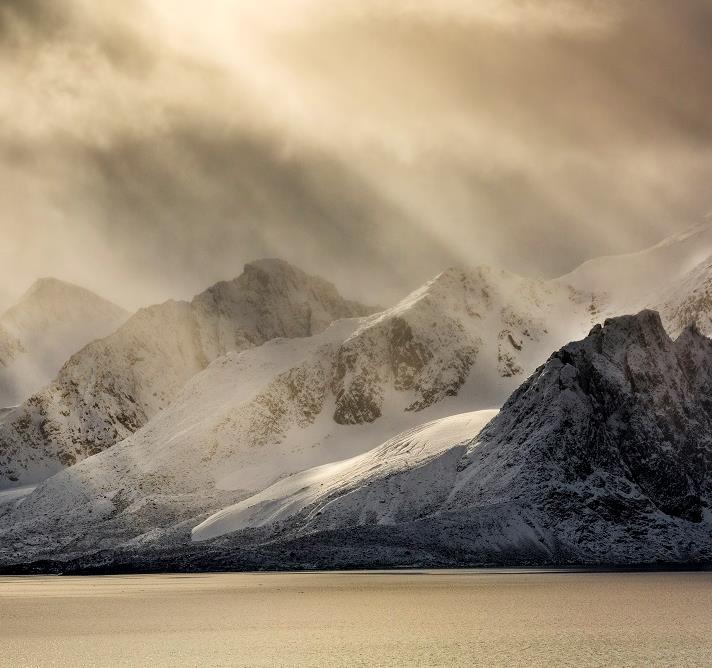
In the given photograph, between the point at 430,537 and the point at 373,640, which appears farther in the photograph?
the point at 430,537

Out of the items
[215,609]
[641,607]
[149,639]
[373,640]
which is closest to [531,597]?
[641,607]

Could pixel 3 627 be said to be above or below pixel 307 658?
above

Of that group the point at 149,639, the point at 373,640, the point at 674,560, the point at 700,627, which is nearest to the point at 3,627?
the point at 149,639

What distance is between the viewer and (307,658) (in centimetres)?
6131

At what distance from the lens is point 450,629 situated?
76.3 meters

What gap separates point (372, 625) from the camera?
80438mm

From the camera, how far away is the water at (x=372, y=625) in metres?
61.7

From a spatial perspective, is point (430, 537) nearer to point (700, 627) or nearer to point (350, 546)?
point (350, 546)

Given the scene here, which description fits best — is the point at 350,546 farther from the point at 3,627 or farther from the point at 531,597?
the point at 3,627

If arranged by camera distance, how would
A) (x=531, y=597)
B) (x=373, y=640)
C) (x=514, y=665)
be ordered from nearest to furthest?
(x=514, y=665) → (x=373, y=640) → (x=531, y=597)

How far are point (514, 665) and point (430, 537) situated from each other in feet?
462

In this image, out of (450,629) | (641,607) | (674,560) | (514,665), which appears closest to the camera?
(514,665)

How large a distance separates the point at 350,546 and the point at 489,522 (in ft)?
81.1

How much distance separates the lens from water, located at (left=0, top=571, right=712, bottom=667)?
61.7 meters
